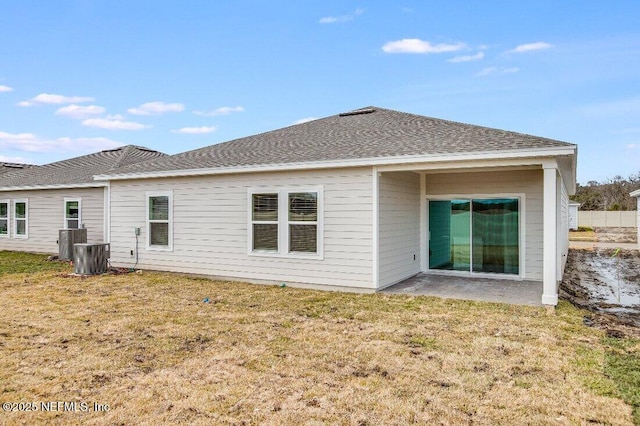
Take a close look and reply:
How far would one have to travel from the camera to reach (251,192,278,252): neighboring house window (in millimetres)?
9094

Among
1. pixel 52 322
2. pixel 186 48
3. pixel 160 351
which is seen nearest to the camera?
pixel 160 351

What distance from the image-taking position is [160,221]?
1064 cm

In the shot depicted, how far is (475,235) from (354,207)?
137 inches

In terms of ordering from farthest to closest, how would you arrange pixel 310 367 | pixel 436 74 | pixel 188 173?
pixel 436 74
pixel 188 173
pixel 310 367

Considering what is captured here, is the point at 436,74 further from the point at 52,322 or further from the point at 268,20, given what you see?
the point at 52,322

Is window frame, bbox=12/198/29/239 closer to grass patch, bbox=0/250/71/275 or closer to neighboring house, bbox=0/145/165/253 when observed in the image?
neighboring house, bbox=0/145/165/253

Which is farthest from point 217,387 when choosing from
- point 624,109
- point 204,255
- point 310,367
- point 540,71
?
point 624,109

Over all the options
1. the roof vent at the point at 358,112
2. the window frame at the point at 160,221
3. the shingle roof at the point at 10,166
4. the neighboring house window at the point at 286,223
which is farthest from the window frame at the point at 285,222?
the shingle roof at the point at 10,166

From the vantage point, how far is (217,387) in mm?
3725

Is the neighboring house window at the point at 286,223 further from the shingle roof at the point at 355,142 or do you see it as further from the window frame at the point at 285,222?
the shingle roof at the point at 355,142

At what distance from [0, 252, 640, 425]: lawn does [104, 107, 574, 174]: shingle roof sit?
9.15 feet

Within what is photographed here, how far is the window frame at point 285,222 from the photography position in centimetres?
852

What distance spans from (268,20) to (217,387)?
41.1 ft

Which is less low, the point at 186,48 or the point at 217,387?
the point at 186,48
